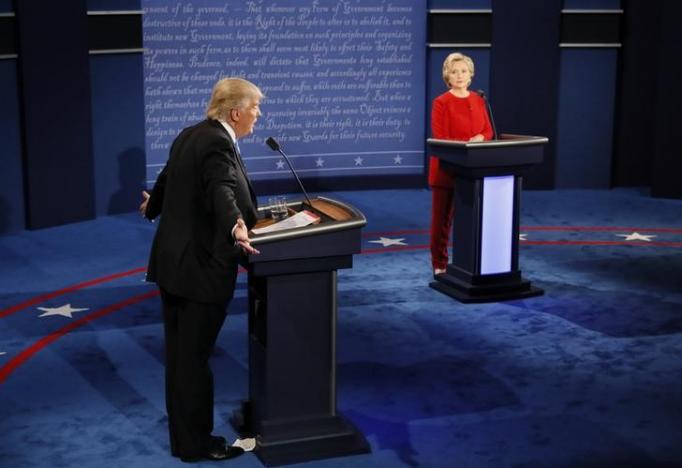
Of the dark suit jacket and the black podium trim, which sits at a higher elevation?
the dark suit jacket

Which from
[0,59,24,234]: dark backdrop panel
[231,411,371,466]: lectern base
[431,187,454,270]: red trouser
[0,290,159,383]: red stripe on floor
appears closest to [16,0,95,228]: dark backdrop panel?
[0,59,24,234]: dark backdrop panel

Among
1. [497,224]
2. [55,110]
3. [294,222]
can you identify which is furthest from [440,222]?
[55,110]

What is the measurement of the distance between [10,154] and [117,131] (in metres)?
1.00

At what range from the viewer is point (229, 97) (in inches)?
154

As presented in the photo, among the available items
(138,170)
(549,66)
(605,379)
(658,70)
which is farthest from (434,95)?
(605,379)

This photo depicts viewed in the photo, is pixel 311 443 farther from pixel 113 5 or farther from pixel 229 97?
pixel 113 5

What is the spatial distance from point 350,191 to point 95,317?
4357mm

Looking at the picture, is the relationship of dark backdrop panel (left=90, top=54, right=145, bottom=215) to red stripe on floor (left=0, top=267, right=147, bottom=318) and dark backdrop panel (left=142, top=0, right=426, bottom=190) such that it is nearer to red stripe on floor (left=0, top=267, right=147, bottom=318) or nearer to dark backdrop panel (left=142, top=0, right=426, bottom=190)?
dark backdrop panel (left=142, top=0, right=426, bottom=190)

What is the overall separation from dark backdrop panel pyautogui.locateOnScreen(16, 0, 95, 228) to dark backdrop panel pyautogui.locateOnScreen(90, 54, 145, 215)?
15cm

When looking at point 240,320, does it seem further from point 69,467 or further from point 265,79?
point 265,79

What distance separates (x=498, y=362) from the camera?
211 inches

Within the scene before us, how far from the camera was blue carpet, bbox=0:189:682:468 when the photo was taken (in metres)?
4.33

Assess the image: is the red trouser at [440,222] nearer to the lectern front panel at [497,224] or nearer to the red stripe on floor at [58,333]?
the lectern front panel at [497,224]

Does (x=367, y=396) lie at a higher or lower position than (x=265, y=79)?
lower
